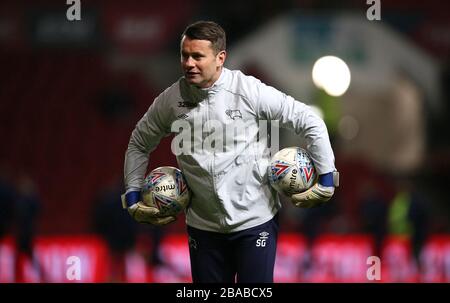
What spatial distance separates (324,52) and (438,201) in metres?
2.26

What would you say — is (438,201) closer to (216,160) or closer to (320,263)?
(320,263)

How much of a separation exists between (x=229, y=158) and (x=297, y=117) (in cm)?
35

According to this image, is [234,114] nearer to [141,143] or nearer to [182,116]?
[182,116]

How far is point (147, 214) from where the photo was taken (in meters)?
3.90

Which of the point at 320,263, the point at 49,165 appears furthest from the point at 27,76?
the point at 320,263

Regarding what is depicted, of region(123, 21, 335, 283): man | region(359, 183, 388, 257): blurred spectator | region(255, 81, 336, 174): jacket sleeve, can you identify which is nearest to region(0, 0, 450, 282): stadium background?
region(359, 183, 388, 257): blurred spectator

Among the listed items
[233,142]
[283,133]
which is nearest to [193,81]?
[233,142]

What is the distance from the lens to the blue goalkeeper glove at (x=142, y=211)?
3.88 m

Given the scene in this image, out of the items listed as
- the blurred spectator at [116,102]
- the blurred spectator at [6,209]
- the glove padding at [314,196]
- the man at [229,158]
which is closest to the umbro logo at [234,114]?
the man at [229,158]

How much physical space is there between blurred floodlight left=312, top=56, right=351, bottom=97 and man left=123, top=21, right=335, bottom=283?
6358 mm

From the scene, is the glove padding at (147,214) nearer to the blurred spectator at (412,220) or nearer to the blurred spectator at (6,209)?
the blurred spectator at (6,209)

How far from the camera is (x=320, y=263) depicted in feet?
29.7

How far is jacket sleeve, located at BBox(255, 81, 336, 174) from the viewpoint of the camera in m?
3.67
